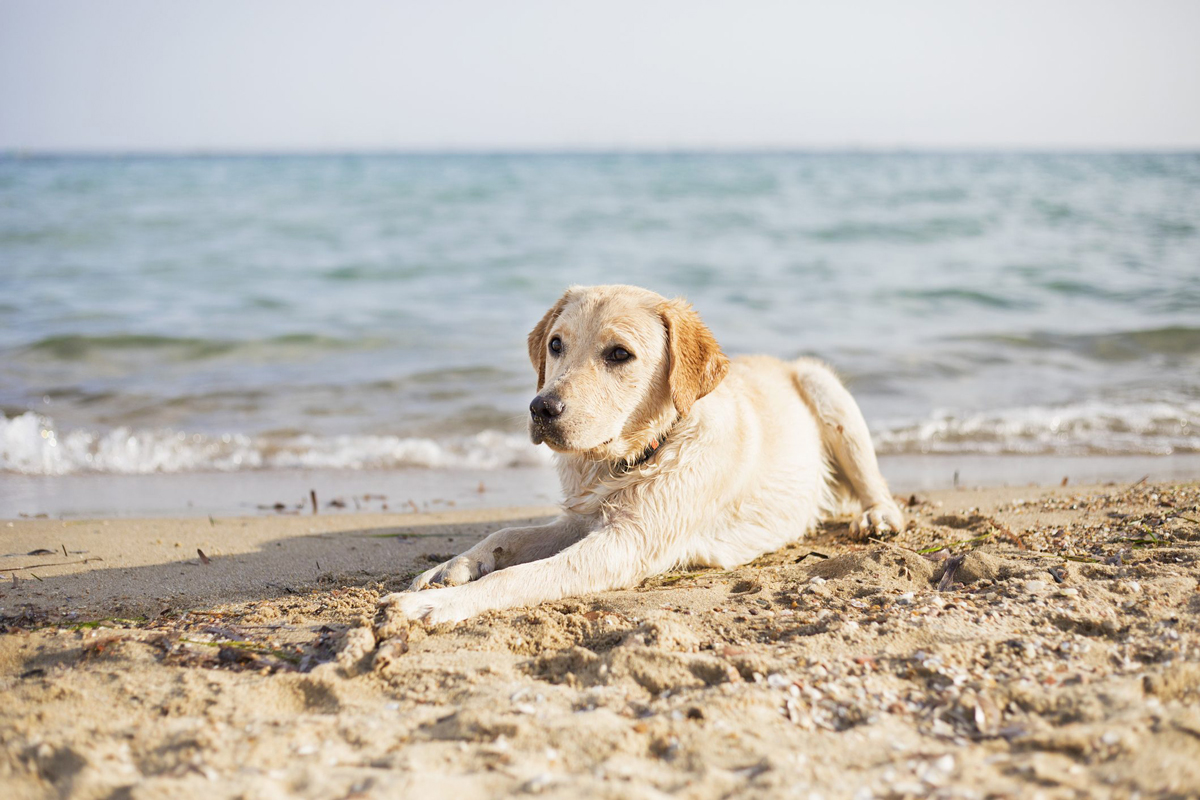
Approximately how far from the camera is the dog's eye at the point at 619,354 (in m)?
4.25

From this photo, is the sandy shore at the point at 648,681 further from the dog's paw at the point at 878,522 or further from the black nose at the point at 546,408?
the black nose at the point at 546,408

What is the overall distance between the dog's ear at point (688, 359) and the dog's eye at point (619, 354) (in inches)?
9.9

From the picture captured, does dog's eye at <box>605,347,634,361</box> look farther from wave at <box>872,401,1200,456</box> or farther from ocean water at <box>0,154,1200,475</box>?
wave at <box>872,401,1200,456</box>

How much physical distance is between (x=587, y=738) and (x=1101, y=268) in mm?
17797

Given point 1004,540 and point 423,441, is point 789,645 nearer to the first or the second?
point 1004,540

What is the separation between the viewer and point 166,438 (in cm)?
795

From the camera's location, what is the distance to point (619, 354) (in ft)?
14.0

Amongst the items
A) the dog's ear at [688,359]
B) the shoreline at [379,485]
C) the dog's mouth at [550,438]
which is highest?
the dog's ear at [688,359]

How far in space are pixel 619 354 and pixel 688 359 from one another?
0.38m

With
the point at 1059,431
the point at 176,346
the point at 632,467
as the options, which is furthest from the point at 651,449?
the point at 176,346

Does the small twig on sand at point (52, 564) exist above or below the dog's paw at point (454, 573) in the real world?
below

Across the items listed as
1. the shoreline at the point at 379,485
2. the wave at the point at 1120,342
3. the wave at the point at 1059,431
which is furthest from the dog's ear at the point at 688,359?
the wave at the point at 1120,342

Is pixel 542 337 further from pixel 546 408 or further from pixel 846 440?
pixel 846 440

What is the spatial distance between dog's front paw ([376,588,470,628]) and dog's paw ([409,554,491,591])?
0.97 feet
